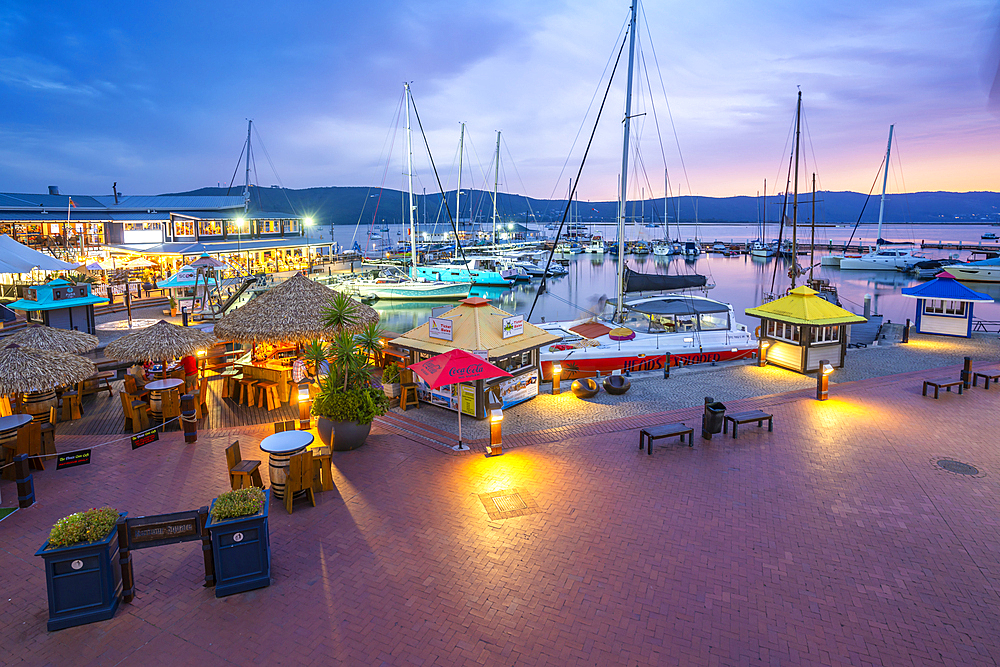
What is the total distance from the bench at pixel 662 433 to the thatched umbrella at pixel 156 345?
12.0m

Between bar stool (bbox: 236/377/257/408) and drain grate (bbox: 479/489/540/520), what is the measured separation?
816 centimetres

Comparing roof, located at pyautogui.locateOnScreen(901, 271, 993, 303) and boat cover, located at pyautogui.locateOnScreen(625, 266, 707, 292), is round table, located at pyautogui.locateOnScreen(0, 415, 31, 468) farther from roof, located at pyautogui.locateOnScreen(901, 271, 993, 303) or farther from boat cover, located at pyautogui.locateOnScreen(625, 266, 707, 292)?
roof, located at pyautogui.locateOnScreen(901, 271, 993, 303)

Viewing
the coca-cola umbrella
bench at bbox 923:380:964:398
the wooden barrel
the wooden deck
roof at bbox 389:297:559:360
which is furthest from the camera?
bench at bbox 923:380:964:398

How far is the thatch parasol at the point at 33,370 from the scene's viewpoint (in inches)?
430

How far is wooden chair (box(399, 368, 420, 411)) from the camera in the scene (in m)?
14.0

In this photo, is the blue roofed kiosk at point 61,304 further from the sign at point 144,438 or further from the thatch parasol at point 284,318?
the sign at point 144,438

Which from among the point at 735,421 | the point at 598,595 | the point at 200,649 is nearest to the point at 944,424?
the point at 735,421

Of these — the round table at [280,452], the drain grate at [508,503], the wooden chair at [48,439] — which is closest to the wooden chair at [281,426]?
the round table at [280,452]

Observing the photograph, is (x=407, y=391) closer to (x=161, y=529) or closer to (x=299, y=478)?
(x=299, y=478)

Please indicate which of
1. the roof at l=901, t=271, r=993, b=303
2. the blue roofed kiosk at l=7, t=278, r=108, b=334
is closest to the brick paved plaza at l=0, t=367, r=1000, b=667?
the blue roofed kiosk at l=7, t=278, r=108, b=334

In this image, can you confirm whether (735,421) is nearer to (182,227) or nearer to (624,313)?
(624,313)

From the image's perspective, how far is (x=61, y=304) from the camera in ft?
65.6

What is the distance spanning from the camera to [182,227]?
51312 millimetres

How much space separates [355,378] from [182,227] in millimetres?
49328
